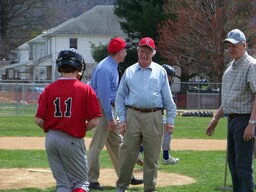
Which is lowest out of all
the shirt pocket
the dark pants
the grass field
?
the grass field

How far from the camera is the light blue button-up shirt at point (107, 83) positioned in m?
9.07

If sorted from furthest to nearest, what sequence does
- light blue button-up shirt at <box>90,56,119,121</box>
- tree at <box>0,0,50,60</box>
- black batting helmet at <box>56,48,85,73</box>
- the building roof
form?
tree at <box>0,0,50,60</box> < the building roof < light blue button-up shirt at <box>90,56,119,121</box> < black batting helmet at <box>56,48,85,73</box>

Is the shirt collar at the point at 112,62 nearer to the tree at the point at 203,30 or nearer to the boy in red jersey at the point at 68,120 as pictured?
the boy in red jersey at the point at 68,120

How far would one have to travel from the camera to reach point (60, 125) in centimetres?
666

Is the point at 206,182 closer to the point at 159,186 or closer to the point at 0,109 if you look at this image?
the point at 159,186

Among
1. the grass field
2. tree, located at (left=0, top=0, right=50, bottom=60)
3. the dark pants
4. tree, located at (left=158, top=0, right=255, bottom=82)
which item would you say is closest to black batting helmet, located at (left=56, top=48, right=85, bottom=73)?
the dark pants

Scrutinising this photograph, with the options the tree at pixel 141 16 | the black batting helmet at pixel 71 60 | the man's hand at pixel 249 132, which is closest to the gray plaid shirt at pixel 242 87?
the man's hand at pixel 249 132

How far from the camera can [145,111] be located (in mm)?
8250

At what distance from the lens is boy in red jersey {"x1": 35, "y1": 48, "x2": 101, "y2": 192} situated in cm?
666

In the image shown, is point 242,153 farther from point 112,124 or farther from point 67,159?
point 67,159

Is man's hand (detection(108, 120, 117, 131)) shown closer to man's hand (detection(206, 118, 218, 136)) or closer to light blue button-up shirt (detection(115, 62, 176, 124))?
light blue button-up shirt (detection(115, 62, 176, 124))

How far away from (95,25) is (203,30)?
881 inches

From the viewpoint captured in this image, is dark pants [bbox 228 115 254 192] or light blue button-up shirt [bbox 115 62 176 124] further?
light blue button-up shirt [bbox 115 62 176 124]

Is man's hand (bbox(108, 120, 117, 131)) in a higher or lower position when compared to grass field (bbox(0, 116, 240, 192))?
higher
